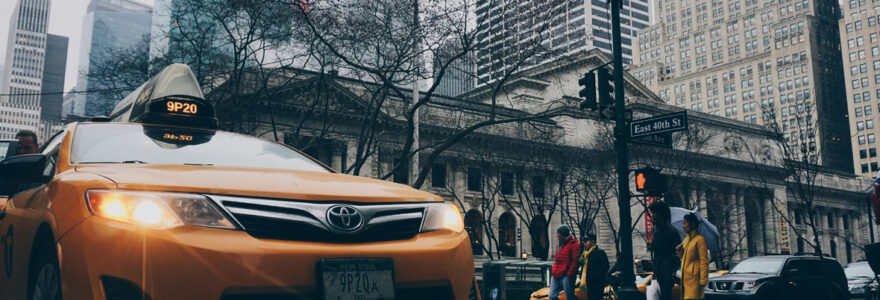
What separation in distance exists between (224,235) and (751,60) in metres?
118

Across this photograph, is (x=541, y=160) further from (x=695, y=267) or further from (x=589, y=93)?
(x=695, y=267)

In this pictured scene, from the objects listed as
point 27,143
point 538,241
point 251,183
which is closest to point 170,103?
point 251,183

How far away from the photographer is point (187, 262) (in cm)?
299

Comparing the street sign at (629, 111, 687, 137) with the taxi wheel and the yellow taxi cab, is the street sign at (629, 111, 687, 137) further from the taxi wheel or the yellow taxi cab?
the taxi wheel

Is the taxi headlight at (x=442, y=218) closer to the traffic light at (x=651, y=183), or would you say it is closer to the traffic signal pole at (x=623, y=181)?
the traffic signal pole at (x=623, y=181)

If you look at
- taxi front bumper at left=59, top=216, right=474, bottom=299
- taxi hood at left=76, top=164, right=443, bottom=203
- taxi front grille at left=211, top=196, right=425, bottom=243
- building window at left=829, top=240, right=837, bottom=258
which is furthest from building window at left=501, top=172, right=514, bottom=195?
building window at left=829, top=240, right=837, bottom=258

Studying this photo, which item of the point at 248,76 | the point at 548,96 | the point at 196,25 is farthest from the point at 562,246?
the point at 548,96

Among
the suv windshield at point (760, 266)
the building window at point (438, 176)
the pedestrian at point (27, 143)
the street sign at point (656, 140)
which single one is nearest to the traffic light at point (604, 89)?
the street sign at point (656, 140)

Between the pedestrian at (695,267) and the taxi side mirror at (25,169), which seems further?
the pedestrian at (695,267)

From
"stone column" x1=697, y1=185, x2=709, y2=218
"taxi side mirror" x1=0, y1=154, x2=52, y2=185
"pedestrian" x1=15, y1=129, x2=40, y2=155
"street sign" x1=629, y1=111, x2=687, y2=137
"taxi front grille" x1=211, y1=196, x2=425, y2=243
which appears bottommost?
"taxi front grille" x1=211, y1=196, x2=425, y2=243

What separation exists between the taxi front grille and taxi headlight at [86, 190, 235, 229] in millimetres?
58

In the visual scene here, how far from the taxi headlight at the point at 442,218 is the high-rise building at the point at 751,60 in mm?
105612

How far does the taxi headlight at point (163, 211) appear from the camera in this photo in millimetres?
3080

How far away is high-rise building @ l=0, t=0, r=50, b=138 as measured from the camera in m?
172
